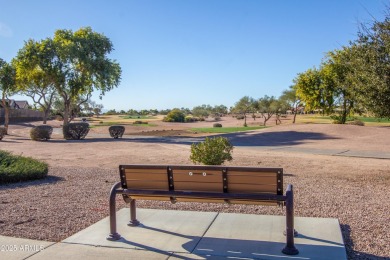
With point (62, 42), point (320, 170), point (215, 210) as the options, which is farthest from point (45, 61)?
point (215, 210)

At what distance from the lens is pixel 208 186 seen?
211 inches

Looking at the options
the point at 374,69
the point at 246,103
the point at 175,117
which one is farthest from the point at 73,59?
the point at 246,103

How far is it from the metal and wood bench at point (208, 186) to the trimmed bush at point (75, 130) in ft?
91.8

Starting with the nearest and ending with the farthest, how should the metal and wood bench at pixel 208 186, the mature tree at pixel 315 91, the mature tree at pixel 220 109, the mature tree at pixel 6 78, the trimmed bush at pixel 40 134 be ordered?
the metal and wood bench at pixel 208 186 < the trimmed bush at pixel 40 134 < the mature tree at pixel 6 78 < the mature tree at pixel 315 91 < the mature tree at pixel 220 109

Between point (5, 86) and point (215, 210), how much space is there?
38.6 meters

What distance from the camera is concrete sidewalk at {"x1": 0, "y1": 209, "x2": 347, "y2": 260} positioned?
480 cm

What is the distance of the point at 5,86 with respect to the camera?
40.6m

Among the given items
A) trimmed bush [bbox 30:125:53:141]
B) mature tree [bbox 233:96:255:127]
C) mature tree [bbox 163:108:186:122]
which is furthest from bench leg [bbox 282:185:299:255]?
mature tree [bbox 233:96:255:127]

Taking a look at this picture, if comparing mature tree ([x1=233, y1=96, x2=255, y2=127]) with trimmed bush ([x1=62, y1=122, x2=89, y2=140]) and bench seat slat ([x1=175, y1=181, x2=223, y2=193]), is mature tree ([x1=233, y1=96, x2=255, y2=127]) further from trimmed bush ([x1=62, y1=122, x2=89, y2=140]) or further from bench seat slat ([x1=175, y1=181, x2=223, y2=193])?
bench seat slat ([x1=175, y1=181, x2=223, y2=193])

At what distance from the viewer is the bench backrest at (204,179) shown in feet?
16.7

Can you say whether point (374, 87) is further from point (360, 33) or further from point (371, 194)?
point (371, 194)

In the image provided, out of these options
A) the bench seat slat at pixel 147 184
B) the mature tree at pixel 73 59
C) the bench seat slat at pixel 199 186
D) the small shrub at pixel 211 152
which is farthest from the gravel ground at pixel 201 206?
the mature tree at pixel 73 59

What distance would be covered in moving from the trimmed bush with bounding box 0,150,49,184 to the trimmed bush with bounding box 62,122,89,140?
69.6 ft

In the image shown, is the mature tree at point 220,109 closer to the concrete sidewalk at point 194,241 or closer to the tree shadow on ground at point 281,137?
the tree shadow on ground at point 281,137
